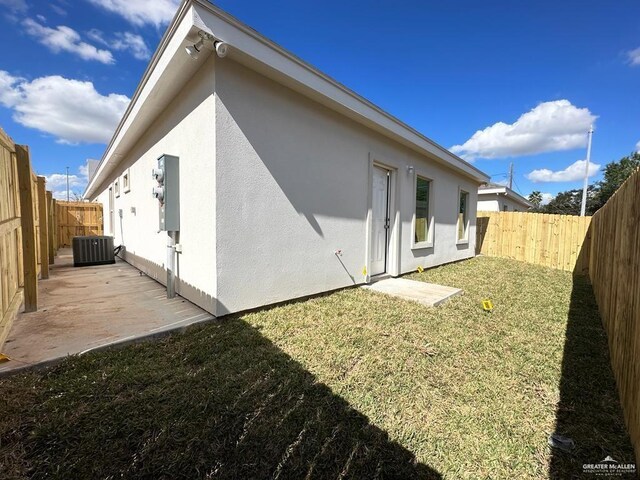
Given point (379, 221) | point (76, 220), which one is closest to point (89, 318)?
point (379, 221)

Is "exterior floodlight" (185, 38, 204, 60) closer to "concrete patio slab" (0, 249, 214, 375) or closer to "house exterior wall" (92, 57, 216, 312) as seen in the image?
"house exterior wall" (92, 57, 216, 312)

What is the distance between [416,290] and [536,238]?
774cm

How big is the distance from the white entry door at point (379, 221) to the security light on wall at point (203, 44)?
371 cm

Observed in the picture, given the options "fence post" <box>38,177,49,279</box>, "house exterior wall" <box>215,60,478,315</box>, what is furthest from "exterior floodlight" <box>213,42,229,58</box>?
"fence post" <box>38,177,49,279</box>

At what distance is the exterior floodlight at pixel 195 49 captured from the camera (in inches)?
119

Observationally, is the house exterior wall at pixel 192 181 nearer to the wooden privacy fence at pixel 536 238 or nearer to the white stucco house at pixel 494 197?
the wooden privacy fence at pixel 536 238

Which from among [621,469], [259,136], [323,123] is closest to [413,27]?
[323,123]

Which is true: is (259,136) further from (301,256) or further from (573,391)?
(573,391)

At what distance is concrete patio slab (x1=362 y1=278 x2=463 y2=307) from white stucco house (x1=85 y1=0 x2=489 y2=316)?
15.0 inches

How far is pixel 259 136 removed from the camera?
3705 millimetres

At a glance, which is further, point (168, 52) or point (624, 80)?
point (624, 80)

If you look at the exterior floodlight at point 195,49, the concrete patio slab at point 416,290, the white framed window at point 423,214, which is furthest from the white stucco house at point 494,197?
the exterior floodlight at point 195,49

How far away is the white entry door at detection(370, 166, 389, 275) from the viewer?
5.99 metres

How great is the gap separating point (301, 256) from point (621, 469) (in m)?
3.60
